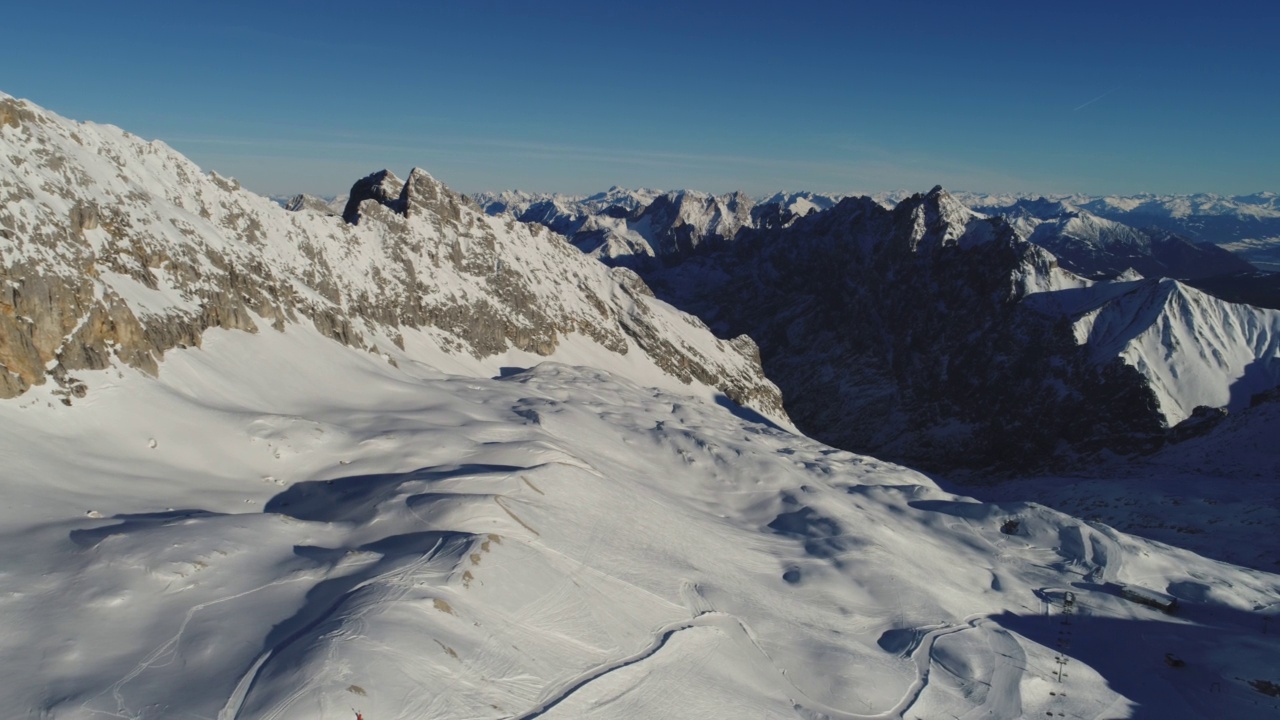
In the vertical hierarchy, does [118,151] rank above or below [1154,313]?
above

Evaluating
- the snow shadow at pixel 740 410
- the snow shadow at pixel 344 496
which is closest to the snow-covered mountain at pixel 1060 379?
the snow shadow at pixel 740 410

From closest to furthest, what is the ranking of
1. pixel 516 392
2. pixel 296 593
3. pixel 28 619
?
pixel 28 619
pixel 296 593
pixel 516 392

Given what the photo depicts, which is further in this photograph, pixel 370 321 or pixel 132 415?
pixel 370 321

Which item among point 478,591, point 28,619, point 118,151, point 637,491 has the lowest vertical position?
point 637,491

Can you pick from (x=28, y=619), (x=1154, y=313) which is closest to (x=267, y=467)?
(x=28, y=619)

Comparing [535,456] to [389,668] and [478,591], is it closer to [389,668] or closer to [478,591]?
[478,591]

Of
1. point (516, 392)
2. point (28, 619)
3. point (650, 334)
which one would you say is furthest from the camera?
point (650, 334)

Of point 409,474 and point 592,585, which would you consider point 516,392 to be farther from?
point 592,585
